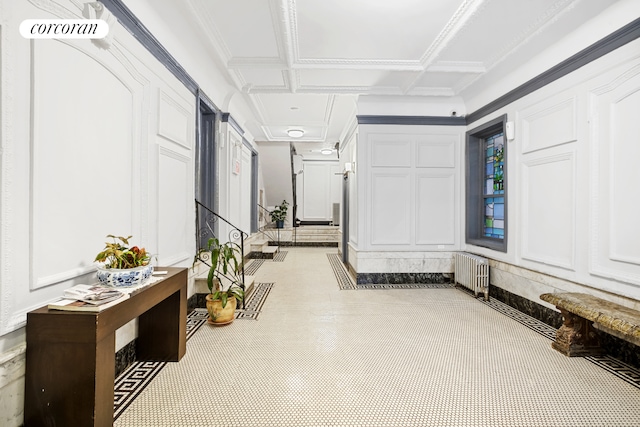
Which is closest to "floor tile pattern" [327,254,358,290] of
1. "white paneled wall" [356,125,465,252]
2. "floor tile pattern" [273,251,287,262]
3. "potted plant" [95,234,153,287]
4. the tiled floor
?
"white paneled wall" [356,125,465,252]

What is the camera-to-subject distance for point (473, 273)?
4562mm

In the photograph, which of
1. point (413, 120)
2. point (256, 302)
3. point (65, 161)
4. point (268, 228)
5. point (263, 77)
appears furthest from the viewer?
point (268, 228)

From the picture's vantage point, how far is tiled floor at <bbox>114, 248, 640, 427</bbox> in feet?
6.47

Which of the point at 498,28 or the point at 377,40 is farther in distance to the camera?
the point at 377,40

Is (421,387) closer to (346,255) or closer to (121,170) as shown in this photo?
(121,170)

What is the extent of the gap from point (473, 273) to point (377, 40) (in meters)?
3.33

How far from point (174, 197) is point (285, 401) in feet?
7.47

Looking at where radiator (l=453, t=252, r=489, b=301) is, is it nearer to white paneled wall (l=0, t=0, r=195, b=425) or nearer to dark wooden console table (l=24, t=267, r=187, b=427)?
white paneled wall (l=0, t=0, r=195, b=425)

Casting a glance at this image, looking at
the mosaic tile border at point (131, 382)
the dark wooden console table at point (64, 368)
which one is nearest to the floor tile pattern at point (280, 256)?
the mosaic tile border at point (131, 382)

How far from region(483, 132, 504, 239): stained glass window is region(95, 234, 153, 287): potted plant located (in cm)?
468

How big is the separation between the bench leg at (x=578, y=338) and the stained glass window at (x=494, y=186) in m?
2.08

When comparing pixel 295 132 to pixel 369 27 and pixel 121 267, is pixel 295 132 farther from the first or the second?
pixel 121 267

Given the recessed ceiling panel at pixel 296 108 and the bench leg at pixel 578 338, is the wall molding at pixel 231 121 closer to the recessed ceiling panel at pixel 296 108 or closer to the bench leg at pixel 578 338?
the recessed ceiling panel at pixel 296 108

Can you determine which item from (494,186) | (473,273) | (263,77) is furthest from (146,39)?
(494,186)
